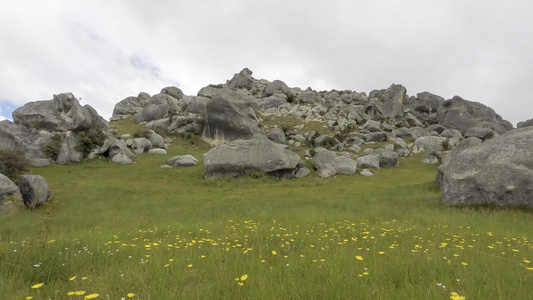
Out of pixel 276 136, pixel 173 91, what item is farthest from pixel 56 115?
pixel 173 91

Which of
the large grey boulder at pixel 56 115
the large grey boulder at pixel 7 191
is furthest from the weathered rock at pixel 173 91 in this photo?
the large grey boulder at pixel 7 191

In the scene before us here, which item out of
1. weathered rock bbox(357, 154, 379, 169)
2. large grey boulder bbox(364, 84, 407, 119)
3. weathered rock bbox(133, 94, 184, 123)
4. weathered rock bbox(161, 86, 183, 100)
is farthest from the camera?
weathered rock bbox(161, 86, 183, 100)

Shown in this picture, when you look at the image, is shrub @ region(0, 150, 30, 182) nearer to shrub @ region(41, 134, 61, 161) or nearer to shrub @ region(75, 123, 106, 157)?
A: shrub @ region(41, 134, 61, 161)

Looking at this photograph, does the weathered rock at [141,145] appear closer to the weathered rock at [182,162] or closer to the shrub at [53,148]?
the weathered rock at [182,162]

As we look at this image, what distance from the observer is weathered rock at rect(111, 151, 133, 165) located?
35766 millimetres

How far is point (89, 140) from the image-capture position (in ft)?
119

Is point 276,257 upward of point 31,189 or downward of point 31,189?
upward

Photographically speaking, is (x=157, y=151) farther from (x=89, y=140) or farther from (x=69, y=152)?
(x=69, y=152)

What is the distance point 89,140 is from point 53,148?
3.94 metres

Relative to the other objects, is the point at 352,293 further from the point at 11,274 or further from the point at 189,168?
the point at 189,168

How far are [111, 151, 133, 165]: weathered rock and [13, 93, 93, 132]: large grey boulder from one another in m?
6.03

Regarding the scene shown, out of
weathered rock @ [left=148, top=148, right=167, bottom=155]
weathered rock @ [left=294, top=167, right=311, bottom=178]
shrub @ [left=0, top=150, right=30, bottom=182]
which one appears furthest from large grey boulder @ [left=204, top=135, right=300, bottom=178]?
shrub @ [left=0, top=150, right=30, bottom=182]

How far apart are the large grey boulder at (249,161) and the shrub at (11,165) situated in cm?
1516

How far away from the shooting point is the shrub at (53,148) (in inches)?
1294
